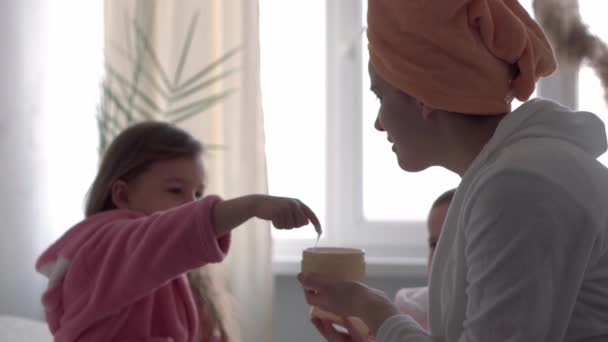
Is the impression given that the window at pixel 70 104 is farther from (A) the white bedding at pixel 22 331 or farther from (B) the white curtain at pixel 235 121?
(A) the white bedding at pixel 22 331

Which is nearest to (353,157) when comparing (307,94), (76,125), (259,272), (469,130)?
(307,94)

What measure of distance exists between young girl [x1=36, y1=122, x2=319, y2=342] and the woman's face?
24 cm

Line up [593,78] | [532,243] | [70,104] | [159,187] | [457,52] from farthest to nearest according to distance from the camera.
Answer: [70,104], [593,78], [159,187], [457,52], [532,243]

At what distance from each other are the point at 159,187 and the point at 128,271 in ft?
0.96

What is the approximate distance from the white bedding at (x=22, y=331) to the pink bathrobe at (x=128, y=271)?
1.27 feet

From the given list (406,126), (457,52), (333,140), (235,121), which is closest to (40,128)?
(235,121)

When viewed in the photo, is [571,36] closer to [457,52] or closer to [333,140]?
[333,140]

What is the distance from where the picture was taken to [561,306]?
0.95m

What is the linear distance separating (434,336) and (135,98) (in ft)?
5.43

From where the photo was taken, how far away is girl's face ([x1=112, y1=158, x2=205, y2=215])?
66.4 inches

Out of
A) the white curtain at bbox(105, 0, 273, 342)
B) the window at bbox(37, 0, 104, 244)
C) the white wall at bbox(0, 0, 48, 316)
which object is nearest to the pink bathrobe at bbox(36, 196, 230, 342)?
the white curtain at bbox(105, 0, 273, 342)

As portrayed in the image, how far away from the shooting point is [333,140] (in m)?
2.78

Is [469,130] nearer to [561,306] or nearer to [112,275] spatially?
[561,306]

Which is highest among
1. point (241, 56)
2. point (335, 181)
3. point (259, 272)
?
point (241, 56)
